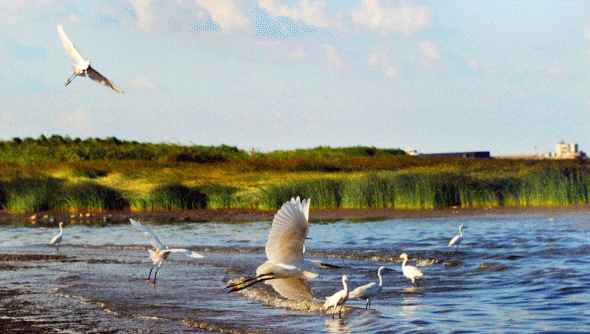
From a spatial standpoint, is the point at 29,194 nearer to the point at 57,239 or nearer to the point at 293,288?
the point at 57,239

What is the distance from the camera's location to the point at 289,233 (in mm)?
9961

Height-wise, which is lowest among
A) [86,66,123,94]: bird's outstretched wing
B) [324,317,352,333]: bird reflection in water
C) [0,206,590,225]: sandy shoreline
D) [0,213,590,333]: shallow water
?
[324,317,352,333]: bird reflection in water

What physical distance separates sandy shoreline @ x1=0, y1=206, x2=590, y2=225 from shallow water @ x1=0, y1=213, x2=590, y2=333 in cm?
350

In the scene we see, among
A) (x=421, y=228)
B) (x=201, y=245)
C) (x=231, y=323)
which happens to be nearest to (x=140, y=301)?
(x=231, y=323)

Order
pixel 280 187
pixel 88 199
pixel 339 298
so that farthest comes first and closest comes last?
pixel 88 199 → pixel 280 187 → pixel 339 298

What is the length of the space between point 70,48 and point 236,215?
16825 millimetres

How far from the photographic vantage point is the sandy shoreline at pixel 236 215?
94.0 feet

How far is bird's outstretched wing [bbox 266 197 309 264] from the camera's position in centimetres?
960

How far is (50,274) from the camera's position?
16562mm

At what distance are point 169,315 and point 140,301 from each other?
1.44 metres

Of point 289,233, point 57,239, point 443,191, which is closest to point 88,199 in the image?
point 443,191

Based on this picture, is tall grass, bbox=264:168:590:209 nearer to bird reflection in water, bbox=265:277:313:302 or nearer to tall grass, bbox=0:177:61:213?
tall grass, bbox=0:177:61:213

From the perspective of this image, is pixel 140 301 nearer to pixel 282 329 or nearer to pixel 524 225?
pixel 282 329

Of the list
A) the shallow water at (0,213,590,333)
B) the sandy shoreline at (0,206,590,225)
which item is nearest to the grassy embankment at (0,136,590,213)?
the sandy shoreline at (0,206,590,225)
